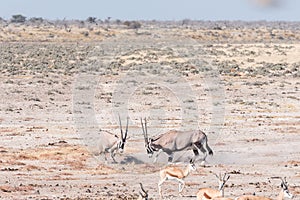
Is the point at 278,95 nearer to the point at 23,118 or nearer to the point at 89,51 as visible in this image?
the point at 23,118

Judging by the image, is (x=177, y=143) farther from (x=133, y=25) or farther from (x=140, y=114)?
(x=133, y=25)

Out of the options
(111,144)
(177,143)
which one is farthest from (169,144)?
(111,144)

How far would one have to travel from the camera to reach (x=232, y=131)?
1072 inches

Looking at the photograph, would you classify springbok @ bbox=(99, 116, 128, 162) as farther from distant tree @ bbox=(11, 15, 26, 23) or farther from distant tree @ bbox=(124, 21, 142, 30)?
distant tree @ bbox=(11, 15, 26, 23)

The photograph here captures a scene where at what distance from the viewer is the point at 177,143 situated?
70.4 feet

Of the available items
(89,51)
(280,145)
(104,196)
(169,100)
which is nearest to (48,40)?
(89,51)

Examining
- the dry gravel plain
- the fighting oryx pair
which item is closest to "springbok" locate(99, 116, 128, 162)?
the fighting oryx pair

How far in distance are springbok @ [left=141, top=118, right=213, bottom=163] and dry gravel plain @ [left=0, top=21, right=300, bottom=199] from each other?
0.34 meters

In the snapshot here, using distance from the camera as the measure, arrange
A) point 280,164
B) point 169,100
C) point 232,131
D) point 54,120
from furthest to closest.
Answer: point 169,100 → point 54,120 → point 232,131 → point 280,164

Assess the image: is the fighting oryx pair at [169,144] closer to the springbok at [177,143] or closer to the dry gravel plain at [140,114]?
the springbok at [177,143]

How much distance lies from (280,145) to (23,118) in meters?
10.4

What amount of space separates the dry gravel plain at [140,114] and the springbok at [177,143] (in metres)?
0.34

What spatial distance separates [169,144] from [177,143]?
0.72 feet

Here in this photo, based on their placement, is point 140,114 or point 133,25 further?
point 133,25
